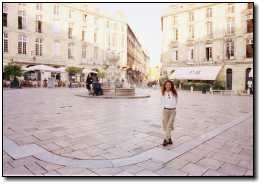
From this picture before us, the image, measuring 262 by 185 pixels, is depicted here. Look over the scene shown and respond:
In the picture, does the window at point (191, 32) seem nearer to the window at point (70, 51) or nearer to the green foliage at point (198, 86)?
the green foliage at point (198, 86)

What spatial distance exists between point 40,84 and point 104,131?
24.5m

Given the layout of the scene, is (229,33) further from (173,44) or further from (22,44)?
(22,44)

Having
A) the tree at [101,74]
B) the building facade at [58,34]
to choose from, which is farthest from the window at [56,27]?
the tree at [101,74]

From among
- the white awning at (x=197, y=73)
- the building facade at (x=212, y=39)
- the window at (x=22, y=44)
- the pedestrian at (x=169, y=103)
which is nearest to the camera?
the pedestrian at (x=169, y=103)

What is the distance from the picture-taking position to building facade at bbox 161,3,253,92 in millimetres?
26656

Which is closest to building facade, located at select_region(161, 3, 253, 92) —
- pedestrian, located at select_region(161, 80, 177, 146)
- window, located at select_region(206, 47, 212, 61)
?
window, located at select_region(206, 47, 212, 61)

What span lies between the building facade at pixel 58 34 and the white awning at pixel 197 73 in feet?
23.9

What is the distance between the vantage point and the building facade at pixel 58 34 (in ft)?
94.4

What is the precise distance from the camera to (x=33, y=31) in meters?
30.3

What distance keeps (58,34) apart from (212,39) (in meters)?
20.8

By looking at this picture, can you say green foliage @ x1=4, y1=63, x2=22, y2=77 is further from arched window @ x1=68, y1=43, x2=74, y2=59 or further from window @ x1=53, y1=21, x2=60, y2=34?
arched window @ x1=68, y1=43, x2=74, y2=59

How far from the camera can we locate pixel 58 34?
3269 cm

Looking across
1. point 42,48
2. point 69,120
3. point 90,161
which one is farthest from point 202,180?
point 42,48

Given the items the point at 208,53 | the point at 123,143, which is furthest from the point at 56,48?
the point at 123,143
